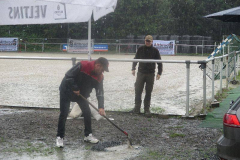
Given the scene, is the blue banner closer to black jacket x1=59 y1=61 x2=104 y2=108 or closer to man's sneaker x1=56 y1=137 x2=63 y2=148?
black jacket x1=59 y1=61 x2=104 y2=108

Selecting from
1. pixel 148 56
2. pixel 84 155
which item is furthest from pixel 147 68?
pixel 84 155

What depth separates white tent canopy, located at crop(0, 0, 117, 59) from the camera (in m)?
7.16

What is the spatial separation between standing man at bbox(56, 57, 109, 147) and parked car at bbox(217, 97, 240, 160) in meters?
2.08

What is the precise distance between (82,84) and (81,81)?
2.3 inches

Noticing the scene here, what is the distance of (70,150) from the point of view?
595 centimetres

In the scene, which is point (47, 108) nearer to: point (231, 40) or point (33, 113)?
point (33, 113)

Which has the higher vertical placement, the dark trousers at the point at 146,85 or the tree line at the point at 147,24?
the tree line at the point at 147,24

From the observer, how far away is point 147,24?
165ft

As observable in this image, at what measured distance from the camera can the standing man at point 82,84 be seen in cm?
593

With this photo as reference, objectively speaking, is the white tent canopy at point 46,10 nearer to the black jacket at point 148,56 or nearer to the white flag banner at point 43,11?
the white flag banner at point 43,11

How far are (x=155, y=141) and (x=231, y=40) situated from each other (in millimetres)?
10267

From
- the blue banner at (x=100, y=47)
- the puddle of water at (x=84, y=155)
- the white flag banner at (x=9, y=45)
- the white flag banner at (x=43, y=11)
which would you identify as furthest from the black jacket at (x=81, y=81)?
the white flag banner at (x=9, y=45)

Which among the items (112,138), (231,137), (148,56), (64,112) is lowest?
(112,138)

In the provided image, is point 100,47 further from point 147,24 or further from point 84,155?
point 84,155
